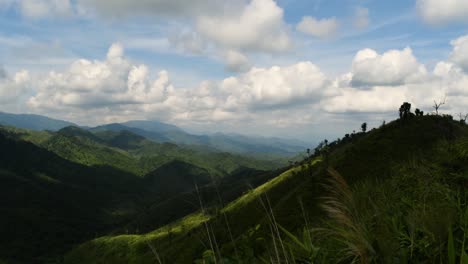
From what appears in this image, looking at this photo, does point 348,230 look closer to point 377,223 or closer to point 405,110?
point 377,223

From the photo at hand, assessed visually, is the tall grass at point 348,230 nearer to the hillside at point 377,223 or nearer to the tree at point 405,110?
the hillside at point 377,223

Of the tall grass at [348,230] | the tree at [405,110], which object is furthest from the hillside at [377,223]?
the tree at [405,110]

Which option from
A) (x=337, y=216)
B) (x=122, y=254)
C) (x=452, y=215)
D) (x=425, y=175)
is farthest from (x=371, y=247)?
(x=122, y=254)

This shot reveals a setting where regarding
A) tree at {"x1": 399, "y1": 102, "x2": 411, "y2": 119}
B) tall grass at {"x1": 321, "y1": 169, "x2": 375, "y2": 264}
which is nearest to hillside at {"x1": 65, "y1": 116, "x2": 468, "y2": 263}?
tall grass at {"x1": 321, "y1": 169, "x2": 375, "y2": 264}

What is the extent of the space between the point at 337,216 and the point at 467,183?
7.00 m

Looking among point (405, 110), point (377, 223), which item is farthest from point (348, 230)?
point (405, 110)

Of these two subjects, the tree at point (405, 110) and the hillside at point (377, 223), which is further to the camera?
the tree at point (405, 110)

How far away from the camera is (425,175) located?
9.95 meters

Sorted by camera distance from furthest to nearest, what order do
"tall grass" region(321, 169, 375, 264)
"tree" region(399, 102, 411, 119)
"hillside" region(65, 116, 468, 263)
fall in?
"tree" region(399, 102, 411, 119) → "hillside" region(65, 116, 468, 263) → "tall grass" region(321, 169, 375, 264)

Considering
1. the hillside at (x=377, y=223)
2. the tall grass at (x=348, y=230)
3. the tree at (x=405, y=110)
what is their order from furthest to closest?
the tree at (x=405, y=110)
the hillside at (x=377, y=223)
the tall grass at (x=348, y=230)

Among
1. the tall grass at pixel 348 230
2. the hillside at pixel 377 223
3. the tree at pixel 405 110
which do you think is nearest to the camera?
the tall grass at pixel 348 230

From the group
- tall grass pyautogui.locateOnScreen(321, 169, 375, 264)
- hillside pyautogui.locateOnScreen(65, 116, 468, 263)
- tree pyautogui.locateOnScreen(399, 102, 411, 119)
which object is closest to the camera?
tall grass pyautogui.locateOnScreen(321, 169, 375, 264)

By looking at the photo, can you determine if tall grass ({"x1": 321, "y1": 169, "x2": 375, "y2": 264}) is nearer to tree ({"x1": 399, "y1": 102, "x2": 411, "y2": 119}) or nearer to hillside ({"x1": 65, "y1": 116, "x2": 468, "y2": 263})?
hillside ({"x1": 65, "y1": 116, "x2": 468, "y2": 263})

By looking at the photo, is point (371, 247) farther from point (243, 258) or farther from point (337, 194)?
point (243, 258)
